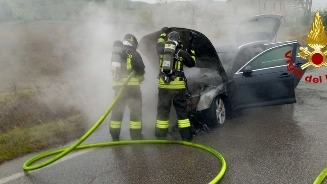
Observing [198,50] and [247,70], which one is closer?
[198,50]

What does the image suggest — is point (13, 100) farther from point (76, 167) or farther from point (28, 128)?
point (76, 167)

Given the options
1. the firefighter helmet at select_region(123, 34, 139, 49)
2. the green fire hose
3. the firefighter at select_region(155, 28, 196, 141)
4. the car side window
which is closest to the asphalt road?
the green fire hose

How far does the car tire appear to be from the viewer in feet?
21.8

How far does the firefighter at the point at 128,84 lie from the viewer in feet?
20.9

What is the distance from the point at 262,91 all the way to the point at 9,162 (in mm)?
4746

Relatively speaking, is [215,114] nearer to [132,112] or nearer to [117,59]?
[132,112]

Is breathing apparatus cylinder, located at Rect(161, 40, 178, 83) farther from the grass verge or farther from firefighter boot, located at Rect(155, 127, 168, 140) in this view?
the grass verge

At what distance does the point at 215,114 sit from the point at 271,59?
6.15 feet

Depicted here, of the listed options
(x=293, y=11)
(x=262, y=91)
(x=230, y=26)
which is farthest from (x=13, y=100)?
(x=293, y=11)

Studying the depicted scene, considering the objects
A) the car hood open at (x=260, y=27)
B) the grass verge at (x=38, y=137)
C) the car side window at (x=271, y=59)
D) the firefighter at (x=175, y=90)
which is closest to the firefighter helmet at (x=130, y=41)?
the firefighter at (x=175, y=90)

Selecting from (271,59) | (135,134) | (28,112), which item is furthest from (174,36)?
(28,112)

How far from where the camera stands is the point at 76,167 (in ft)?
17.4

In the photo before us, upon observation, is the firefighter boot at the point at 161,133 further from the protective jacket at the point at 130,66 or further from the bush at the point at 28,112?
the bush at the point at 28,112

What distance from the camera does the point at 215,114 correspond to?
6.74m
